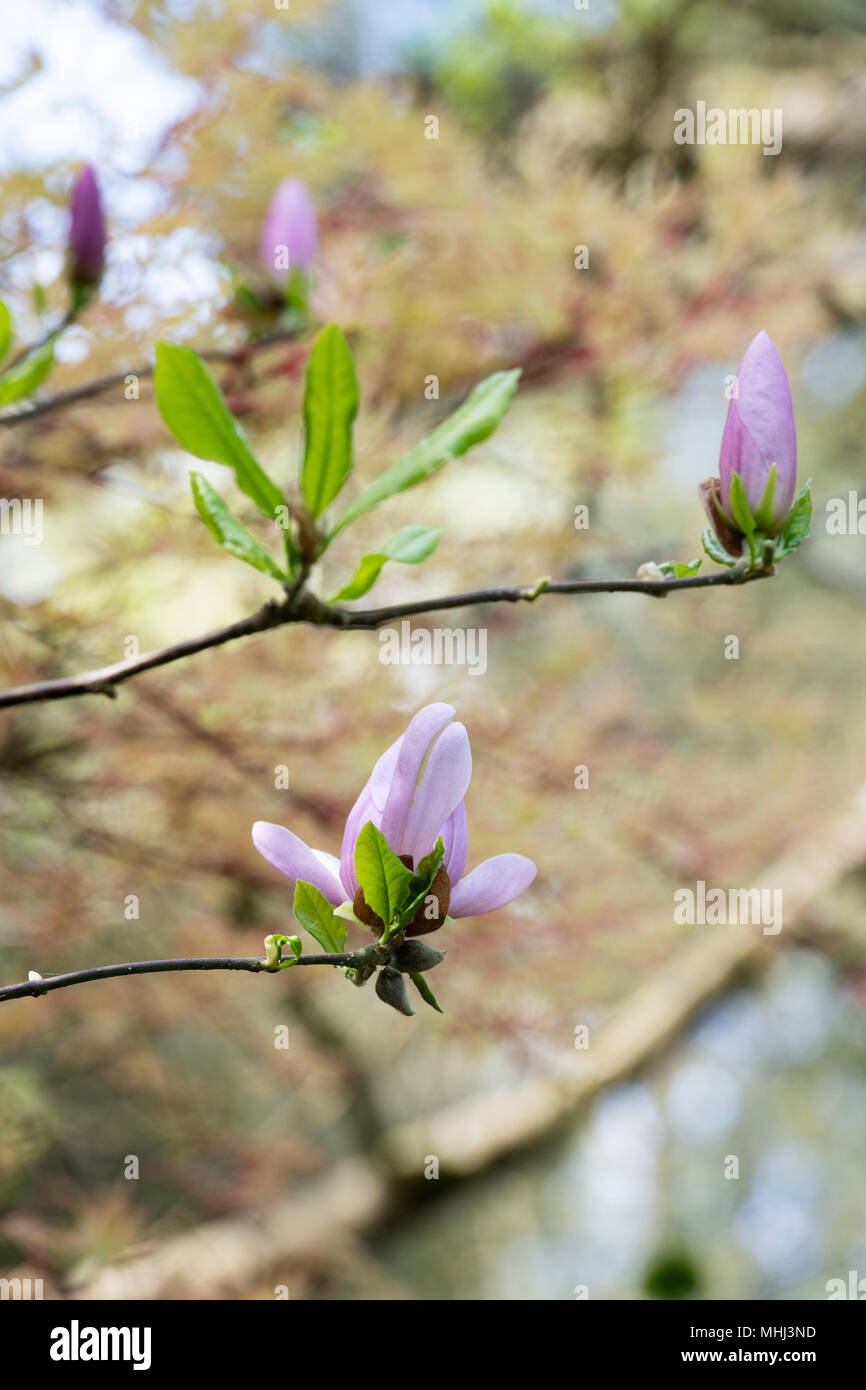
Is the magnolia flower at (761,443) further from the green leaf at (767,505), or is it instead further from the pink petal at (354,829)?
the pink petal at (354,829)

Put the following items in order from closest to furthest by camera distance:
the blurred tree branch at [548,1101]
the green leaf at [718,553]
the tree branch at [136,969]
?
the tree branch at [136,969], the green leaf at [718,553], the blurred tree branch at [548,1101]

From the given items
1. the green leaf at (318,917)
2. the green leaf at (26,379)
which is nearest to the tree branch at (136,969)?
the green leaf at (318,917)

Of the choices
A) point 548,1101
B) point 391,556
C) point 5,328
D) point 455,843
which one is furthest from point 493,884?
point 548,1101

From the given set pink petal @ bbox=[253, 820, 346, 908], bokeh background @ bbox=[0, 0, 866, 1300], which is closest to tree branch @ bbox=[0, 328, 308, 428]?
bokeh background @ bbox=[0, 0, 866, 1300]

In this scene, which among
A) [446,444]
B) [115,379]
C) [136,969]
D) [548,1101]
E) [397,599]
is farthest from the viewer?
[548,1101]

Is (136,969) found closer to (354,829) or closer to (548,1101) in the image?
(354,829)

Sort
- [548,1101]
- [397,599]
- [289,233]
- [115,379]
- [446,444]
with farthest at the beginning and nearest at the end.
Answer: [548,1101] → [397,599] → [289,233] → [115,379] → [446,444]
